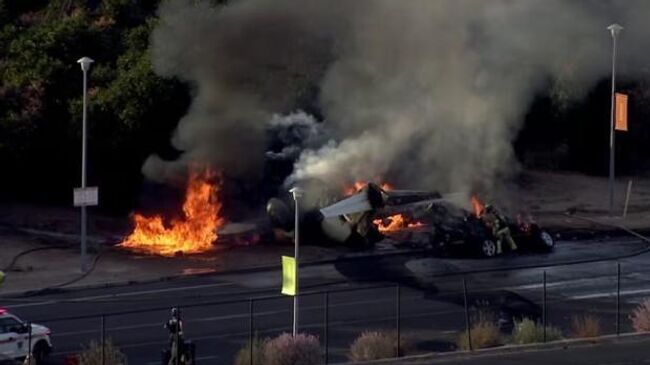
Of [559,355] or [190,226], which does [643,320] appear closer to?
[559,355]

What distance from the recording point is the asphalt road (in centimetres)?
3231

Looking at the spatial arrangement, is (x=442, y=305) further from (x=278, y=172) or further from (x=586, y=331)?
(x=278, y=172)

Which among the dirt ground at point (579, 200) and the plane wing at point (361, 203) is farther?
the dirt ground at point (579, 200)

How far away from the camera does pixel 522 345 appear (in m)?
30.7

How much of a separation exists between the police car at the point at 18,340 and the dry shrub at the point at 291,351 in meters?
5.06

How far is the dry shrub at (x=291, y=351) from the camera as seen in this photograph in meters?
28.0

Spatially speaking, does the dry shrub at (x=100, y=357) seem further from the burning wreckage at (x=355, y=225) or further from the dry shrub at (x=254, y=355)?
the burning wreckage at (x=355, y=225)

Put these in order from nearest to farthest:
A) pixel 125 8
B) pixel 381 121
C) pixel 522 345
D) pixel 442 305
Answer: pixel 522 345 < pixel 442 305 < pixel 381 121 < pixel 125 8

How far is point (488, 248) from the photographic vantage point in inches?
1731

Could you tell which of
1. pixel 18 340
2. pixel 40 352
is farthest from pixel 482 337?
pixel 18 340

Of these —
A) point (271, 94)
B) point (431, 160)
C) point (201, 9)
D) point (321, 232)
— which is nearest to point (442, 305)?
point (321, 232)

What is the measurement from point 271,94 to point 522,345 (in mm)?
21492

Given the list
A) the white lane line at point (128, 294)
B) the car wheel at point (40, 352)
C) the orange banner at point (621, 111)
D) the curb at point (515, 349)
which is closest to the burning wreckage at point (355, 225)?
the white lane line at point (128, 294)

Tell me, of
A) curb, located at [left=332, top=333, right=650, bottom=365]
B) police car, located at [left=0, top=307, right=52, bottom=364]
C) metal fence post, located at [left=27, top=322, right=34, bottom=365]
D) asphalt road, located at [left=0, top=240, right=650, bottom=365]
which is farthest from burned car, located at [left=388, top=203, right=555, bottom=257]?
metal fence post, located at [left=27, top=322, right=34, bottom=365]
